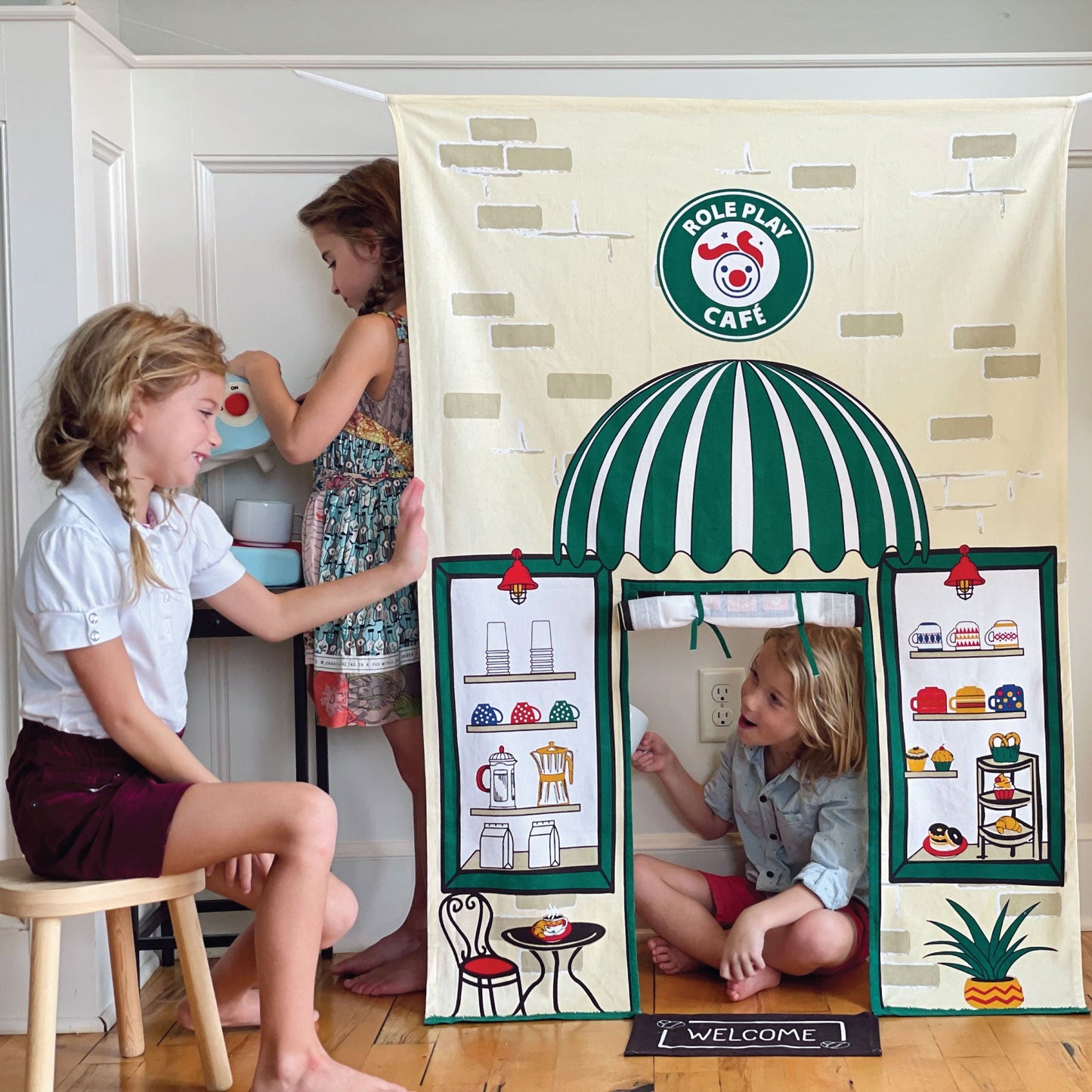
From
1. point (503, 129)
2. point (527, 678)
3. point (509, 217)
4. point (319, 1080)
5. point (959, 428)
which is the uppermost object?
point (503, 129)

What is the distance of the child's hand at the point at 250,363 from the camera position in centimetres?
206

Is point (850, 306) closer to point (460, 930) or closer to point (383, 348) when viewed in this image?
point (383, 348)

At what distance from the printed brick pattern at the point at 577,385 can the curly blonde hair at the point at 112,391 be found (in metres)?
0.58

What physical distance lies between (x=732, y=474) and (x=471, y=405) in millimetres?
441

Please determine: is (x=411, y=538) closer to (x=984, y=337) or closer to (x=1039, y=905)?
(x=984, y=337)

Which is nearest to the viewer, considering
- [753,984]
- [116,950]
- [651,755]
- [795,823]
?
[116,950]

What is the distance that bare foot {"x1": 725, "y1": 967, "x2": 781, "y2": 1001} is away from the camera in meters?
2.02

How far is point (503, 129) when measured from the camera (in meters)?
1.93

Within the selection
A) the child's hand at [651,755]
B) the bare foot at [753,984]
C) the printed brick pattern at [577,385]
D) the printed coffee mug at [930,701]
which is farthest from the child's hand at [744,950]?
the printed brick pattern at [577,385]

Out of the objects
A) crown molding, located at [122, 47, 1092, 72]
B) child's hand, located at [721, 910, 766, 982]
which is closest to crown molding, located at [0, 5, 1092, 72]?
crown molding, located at [122, 47, 1092, 72]

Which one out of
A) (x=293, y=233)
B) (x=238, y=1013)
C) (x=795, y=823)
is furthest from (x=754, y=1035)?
(x=293, y=233)

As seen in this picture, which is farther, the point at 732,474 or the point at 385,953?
the point at 385,953

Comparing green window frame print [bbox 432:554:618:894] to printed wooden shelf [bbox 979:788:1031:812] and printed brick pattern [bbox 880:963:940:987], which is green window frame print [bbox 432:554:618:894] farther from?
printed wooden shelf [bbox 979:788:1031:812]

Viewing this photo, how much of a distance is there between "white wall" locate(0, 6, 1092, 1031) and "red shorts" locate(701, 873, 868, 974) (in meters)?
0.16
